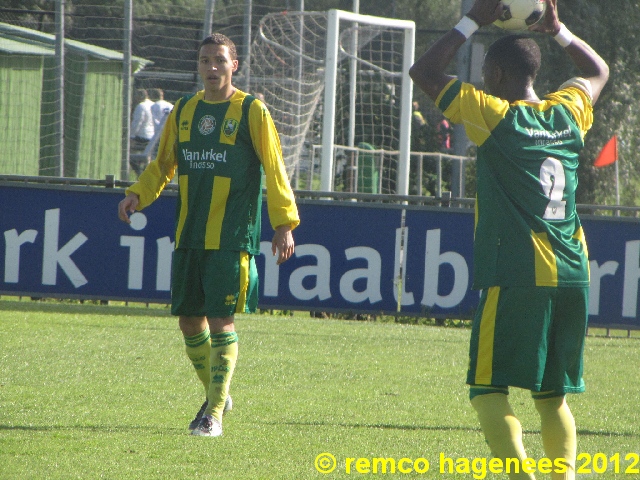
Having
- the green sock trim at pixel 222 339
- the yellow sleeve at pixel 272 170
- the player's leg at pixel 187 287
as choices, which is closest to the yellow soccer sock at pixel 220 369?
the green sock trim at pixel 222 339

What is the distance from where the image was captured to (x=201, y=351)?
18.9 ft

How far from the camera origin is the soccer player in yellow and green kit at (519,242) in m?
3.79

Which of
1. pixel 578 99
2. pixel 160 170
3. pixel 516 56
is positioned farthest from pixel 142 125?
pixel 516 56

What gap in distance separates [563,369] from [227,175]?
2.38 m

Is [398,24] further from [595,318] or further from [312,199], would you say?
[595,318]

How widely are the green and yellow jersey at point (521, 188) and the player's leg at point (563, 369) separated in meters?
0.09

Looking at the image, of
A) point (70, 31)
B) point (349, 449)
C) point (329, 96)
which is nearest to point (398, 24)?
point (329, 96)

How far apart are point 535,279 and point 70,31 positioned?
26666 millimetres

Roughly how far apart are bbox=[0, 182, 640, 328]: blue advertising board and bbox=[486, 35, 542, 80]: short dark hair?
732 cm

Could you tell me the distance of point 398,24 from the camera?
44.9ft

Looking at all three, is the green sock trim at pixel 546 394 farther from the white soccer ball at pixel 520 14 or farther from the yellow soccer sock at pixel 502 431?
the white soccer ball at pixel 520 14

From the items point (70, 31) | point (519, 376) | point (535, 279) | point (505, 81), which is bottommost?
point (519, 376)

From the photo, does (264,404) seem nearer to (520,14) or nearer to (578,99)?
(578,99)

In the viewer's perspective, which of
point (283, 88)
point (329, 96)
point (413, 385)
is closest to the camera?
point (413, 385)
